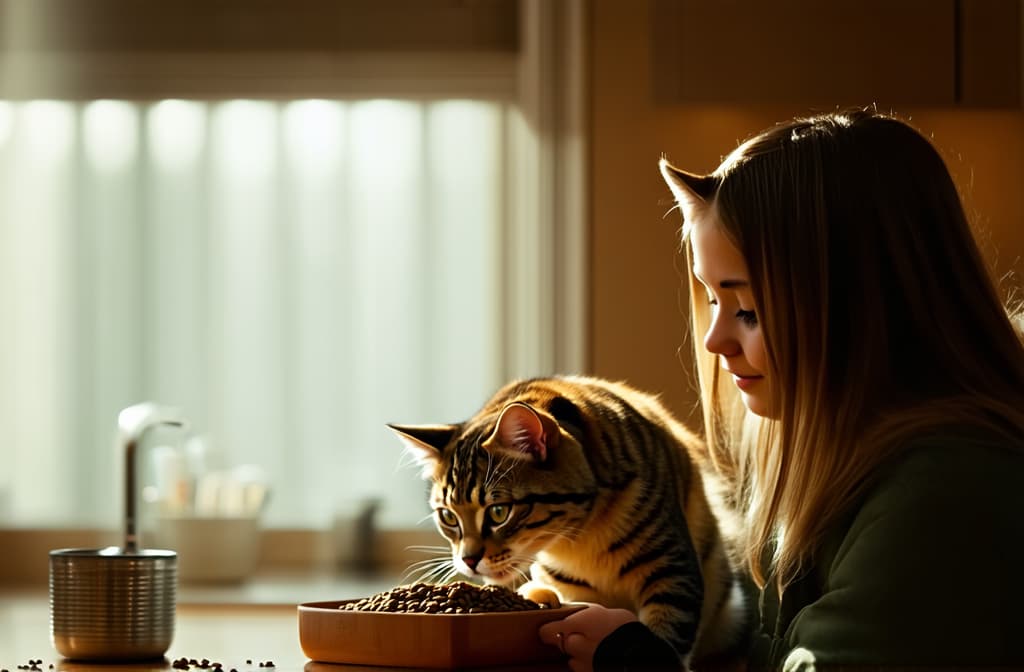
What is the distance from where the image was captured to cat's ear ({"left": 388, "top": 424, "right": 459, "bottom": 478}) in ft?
3.94

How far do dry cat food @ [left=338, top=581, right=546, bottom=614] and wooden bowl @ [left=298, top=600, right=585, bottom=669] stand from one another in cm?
2

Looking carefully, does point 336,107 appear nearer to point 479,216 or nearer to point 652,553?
point 479,216

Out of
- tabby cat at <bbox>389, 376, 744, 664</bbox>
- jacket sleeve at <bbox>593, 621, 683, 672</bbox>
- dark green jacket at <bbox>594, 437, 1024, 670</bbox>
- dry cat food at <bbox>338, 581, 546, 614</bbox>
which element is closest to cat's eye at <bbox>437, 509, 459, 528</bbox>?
tabby cat at <bbox>389, 376, 744, 664</bbox>

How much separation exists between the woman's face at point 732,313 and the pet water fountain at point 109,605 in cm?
58

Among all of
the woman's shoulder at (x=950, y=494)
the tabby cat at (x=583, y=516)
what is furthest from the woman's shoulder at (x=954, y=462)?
the tabby cat at (x=583, y=516)

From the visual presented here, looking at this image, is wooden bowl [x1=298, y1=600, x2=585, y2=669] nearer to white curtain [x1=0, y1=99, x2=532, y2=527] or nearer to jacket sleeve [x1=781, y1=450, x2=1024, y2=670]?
jacket sleeve [x1=781, y1=450, x2=1024, y2=670]

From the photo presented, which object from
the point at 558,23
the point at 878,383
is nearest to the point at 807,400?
the point at 878,383

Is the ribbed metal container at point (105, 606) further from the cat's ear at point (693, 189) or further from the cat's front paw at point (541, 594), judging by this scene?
the cat's ear at point (693, 189)

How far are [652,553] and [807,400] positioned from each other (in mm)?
236

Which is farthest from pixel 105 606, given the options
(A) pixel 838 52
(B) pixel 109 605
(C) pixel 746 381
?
(A) pixel 838 52

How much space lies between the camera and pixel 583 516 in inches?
45.2

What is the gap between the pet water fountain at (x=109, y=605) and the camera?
1.14m

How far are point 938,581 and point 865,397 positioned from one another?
176 millimetres

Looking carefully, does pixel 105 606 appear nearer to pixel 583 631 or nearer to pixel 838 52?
pixel 583 631
